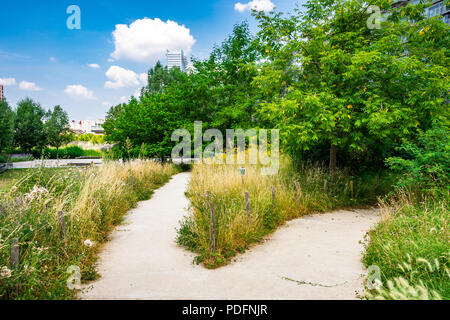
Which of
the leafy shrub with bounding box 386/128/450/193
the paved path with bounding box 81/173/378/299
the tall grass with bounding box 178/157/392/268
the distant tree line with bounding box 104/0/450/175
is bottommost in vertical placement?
the paved path with bounding box 81/173/378/299

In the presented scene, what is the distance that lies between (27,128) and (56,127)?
3598mm

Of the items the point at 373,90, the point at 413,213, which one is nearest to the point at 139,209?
the point at 413,213

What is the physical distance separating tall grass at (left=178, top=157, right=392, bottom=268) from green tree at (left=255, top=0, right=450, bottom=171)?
4.55ft

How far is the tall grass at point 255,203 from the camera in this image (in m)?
5.23

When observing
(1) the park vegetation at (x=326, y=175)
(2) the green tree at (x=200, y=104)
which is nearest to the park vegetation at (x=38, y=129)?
(2) the green tree at (x=200, y=104)

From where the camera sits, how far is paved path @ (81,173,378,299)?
363 centimetres

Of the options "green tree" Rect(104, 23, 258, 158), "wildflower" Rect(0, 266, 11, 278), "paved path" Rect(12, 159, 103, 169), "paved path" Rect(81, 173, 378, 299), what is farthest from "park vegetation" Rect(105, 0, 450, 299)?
"green tree" Rect(104, 23, 258, 158)

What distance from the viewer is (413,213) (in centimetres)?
577

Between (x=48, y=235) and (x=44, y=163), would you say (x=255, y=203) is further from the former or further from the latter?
(x=44, y=163)

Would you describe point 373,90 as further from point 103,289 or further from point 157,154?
point 157,154

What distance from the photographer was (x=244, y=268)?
4.50 metres

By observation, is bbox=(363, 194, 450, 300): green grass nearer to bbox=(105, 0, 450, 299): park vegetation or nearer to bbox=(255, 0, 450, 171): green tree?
bbox=(105, 0, 450, 299): park vegetation

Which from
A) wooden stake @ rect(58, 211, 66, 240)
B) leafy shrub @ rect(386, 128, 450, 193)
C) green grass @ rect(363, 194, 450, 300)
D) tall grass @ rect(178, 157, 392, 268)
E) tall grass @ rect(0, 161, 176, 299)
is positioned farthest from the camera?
leafy shrub @ rect(386, 128, 450, 193)

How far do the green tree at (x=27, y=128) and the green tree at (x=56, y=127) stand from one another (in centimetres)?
118
